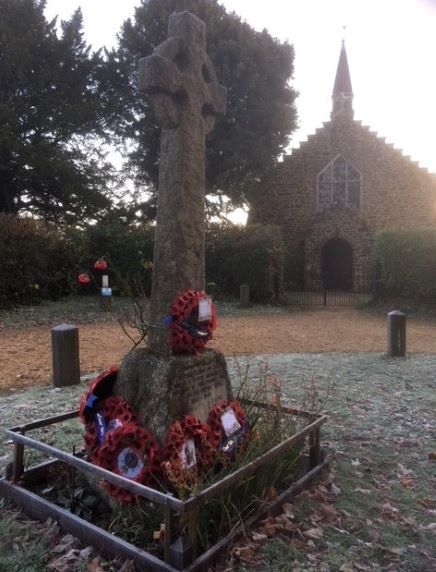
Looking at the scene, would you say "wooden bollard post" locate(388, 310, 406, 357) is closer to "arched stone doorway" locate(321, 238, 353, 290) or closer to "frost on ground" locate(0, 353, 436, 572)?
"frost on ground" locate(0, 353, 436, 572)

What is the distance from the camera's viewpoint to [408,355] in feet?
29.3

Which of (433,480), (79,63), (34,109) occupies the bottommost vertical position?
(433,480)

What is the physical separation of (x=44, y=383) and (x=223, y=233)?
11648 mm

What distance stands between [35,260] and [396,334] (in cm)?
1038

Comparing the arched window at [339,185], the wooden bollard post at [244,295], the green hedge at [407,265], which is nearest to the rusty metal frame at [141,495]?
the wooden bollard post at [244,295]

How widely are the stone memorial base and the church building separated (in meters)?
20.9

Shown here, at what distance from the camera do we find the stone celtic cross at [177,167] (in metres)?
3.34

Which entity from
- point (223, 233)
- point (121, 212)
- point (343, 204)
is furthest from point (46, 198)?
point (343, 204)

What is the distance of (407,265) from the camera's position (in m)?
16.5

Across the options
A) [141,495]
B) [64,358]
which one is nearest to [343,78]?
[64,358]

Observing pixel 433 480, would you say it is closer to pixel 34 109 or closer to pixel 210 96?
pixel 210 96

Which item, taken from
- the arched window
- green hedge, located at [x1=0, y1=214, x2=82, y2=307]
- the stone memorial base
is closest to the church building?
the arched window

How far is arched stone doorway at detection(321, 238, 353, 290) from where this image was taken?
24516mm

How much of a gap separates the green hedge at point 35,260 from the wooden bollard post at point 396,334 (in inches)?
396
